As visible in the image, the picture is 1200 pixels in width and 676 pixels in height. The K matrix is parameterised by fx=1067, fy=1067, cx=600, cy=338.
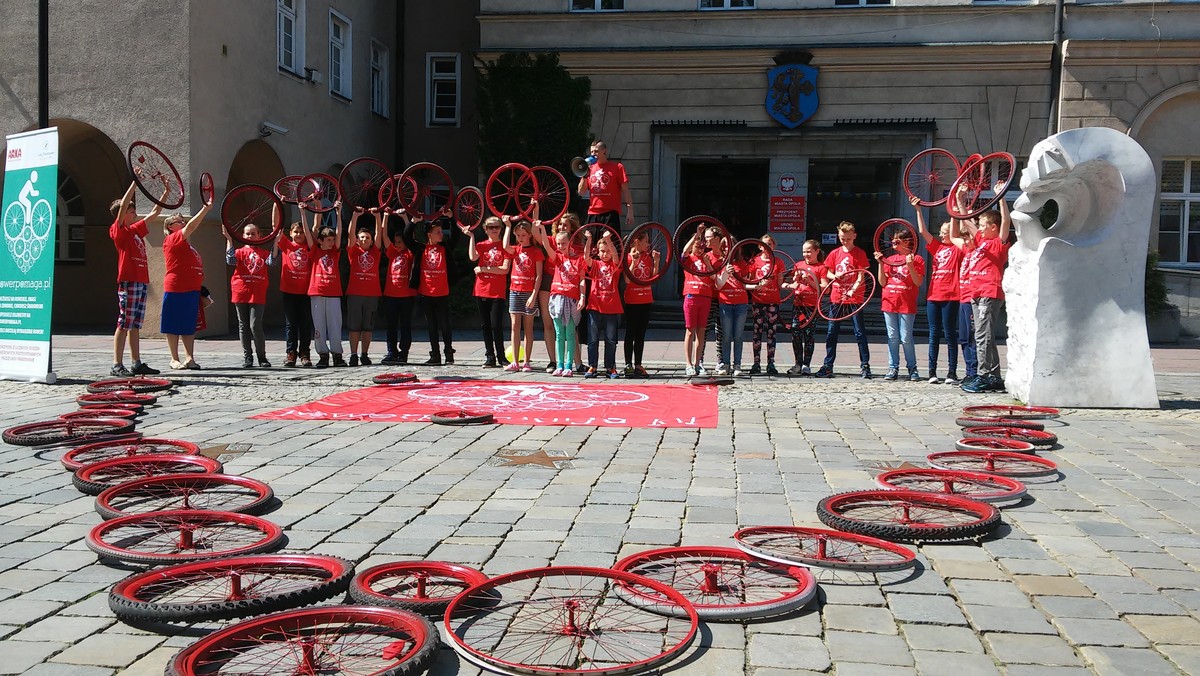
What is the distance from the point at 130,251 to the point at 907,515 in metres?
9.95

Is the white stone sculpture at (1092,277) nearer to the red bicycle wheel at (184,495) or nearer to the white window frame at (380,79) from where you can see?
the red bicycle wheel at (184,495)

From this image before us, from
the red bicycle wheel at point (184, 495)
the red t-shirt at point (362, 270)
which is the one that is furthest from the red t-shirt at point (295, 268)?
the red bicycle wheel at point (184, 495)

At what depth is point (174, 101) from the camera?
18.0 m

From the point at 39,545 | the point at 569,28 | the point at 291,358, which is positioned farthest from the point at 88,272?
the point at 39,545

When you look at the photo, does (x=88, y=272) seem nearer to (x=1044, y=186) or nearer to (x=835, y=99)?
(x=835, y=99)

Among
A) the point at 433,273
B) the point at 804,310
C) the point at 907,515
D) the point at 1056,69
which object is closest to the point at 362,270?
the point at 433,273

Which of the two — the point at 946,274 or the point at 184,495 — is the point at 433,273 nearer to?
the point at 946,274

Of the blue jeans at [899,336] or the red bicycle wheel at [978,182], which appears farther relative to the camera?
the blue jeans at [899,336]

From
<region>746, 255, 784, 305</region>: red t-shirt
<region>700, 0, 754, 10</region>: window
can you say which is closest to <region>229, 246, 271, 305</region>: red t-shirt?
<region>746, 255, 784, 305</region>: red t-shirt

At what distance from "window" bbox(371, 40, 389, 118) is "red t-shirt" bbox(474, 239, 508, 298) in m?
13.7

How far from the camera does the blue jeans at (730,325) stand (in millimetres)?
13031

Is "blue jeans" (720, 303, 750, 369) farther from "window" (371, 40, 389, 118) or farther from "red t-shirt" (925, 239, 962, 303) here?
"window" (371, 40, 389, 118)

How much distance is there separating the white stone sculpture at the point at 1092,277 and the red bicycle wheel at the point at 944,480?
160 inches

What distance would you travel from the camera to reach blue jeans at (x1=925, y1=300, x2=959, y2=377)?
476 inches
